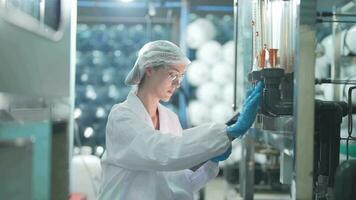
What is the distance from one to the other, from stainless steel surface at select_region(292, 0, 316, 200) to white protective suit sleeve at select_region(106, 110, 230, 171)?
0.30 meters

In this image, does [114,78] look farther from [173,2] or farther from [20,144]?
[20,144]

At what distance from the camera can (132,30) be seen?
14.7ft

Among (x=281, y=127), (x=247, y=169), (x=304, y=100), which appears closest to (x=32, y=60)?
(x=304, y=100)

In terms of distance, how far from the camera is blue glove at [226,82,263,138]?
4.06 feet

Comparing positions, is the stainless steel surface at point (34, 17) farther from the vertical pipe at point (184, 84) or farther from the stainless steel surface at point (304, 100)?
the vertical pipe at point (184, 84)

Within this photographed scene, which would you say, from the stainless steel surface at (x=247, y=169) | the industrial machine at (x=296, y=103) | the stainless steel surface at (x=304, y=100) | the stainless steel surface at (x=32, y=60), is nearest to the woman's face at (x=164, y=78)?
the industrial machine at (x=296, y=103)

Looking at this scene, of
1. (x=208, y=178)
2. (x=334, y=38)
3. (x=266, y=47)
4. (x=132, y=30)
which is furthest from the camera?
(x=132, y=30)

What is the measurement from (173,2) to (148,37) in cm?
44

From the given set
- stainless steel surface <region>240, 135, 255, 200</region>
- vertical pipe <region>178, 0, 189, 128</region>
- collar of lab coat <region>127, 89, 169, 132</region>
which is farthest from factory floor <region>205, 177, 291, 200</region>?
collar of lab coat <region>127, 89, 169, 132</region>

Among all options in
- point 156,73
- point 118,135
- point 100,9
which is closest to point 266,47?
point 156,73

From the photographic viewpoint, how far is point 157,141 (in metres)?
1.32

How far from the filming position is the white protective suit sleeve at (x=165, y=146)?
4.19 ft

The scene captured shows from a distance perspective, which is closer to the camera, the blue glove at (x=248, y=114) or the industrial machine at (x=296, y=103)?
the industrial machine at (x=296, y=103)

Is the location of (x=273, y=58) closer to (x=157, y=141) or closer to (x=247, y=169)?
(x=157, y=141)
